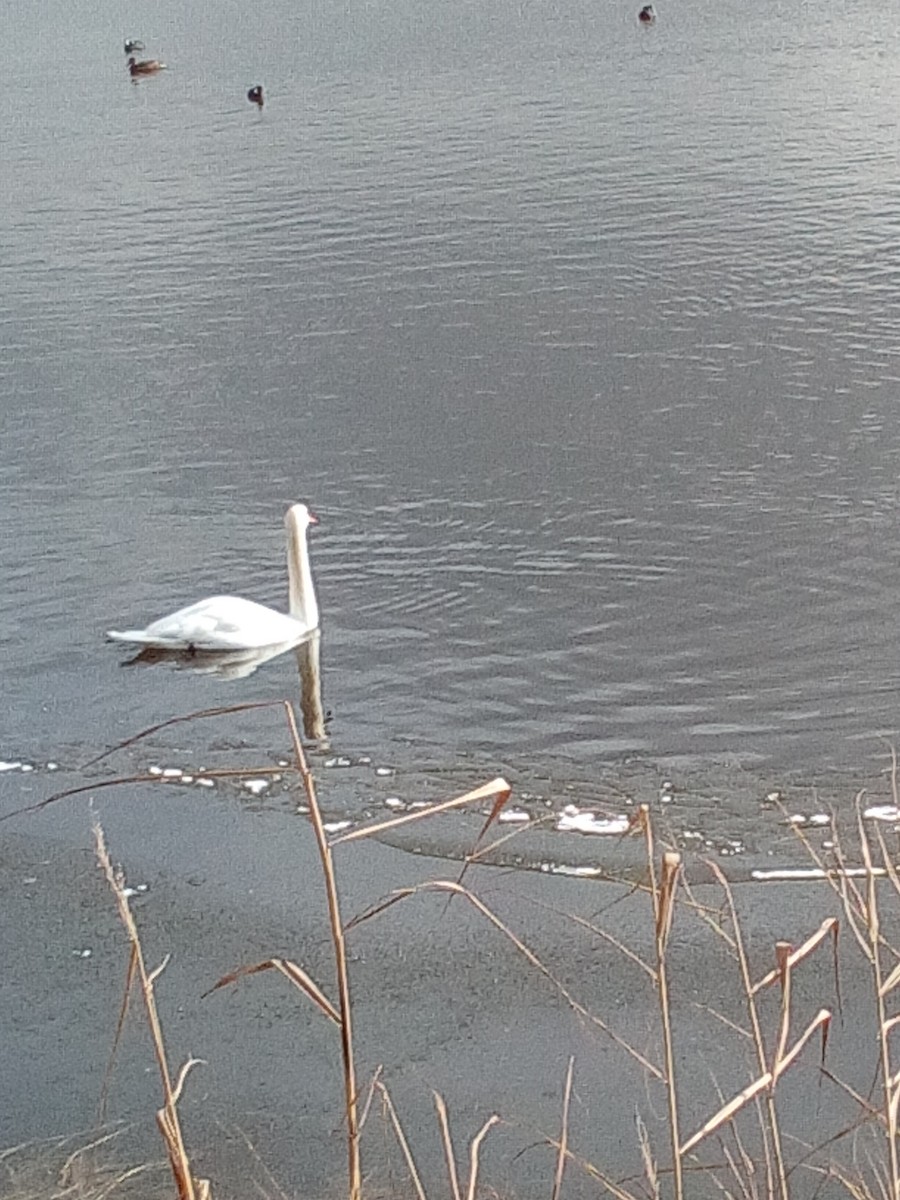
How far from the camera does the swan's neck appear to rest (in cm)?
862

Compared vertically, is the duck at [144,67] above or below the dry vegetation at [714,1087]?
above

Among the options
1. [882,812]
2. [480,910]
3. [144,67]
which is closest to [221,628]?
[882,812]

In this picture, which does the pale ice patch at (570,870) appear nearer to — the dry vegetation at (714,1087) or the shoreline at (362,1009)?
the shoreline at (362,1009)

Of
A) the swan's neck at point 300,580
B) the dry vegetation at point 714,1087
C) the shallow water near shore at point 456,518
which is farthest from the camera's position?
the swan's neck at point 300,580

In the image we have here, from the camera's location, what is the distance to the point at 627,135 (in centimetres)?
2211

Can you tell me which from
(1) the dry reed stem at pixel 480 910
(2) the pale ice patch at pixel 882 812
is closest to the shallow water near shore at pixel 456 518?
(2) the pale ice patch at pixel 882 812

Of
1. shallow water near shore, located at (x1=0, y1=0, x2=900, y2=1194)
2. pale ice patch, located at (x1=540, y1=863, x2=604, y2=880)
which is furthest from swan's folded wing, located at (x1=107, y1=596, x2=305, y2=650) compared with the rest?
pale ice patch, located at (x1=540, y1=863, x2=604, y2=880)

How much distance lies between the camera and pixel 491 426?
11484mm

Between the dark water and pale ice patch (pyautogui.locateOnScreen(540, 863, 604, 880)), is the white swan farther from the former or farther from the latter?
pale ice patch (pyautogui.locateOnScreen(540, 863, 604, 880))

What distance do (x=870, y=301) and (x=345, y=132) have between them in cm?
1314

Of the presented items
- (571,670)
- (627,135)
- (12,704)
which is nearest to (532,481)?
(571,670)

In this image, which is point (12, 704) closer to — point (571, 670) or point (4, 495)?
point (571, 670)

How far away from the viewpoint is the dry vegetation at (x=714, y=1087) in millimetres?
2021

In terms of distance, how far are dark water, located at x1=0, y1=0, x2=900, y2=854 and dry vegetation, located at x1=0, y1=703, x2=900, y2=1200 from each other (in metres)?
1.83
